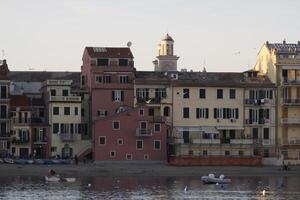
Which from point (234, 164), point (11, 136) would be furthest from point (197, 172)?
point (11, 136)

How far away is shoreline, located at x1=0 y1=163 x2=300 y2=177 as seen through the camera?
125125mm

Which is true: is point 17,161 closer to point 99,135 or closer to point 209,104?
point 99,135

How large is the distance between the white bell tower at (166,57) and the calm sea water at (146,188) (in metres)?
52.9

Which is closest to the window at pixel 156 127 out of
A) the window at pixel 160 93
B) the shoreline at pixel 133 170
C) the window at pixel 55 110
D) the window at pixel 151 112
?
the window at pixel 151 112

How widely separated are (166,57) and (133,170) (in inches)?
2063

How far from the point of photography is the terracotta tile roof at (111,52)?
464 feet

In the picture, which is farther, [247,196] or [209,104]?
[209,104]

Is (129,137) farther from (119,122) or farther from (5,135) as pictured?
(5,135)

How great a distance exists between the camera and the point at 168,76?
143 m

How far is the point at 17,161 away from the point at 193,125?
25056 mm

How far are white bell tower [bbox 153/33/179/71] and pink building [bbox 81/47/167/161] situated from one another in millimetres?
35505

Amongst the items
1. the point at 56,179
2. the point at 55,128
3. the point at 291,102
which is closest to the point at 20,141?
the point at 55,128

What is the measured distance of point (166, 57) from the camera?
586 feet

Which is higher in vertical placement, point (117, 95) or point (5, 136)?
point (117, 95)
